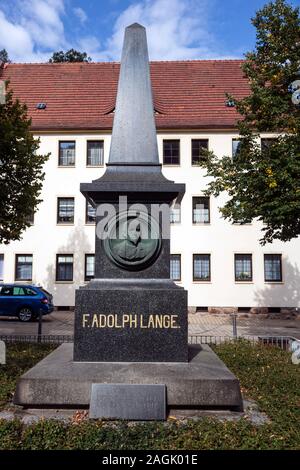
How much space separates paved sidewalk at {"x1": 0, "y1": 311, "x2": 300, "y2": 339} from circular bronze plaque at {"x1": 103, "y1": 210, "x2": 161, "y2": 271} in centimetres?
950

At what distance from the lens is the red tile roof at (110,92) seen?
931 inches

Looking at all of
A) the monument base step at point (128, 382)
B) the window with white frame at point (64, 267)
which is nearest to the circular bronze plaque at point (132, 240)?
the monument base step at point (128, 382)

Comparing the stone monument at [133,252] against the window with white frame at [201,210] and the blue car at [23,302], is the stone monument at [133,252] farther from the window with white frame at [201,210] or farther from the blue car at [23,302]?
the window with white frame at [201,210]

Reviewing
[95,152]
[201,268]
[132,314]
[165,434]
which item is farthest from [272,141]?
[95,152]

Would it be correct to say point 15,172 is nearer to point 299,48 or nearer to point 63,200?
point 299,48

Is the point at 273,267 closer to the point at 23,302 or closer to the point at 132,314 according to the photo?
the point at 23,302

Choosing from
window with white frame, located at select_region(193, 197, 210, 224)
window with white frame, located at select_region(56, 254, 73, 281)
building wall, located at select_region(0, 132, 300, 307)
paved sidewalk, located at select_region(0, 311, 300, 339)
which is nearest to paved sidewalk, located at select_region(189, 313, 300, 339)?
paved sidewalk, located at select_region(0, 311, 300, 339)

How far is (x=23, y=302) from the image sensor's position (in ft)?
61.4

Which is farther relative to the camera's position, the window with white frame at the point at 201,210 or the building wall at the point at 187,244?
the window with white frame at the point at 201,210

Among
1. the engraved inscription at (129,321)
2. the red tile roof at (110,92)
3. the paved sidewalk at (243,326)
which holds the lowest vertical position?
the paved sidewalk at (243,326)

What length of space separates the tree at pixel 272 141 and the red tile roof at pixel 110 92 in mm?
10452

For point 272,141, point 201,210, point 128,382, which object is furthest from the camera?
point 201,210

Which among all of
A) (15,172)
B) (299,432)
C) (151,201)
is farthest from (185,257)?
(299,432)

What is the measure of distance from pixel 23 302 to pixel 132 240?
47.0 ft
